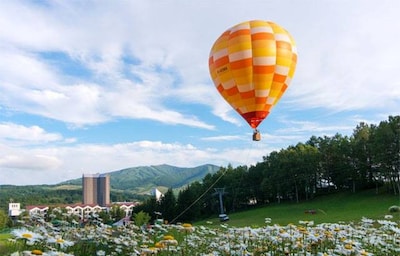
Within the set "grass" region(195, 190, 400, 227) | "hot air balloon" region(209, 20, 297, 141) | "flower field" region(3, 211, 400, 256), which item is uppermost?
"hot air balloon" region(209, 20, 297, 141)

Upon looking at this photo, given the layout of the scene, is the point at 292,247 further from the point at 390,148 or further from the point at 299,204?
the point at 299,204

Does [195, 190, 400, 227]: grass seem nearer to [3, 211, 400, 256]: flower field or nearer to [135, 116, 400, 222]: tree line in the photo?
[135, 116, 400, 222]: tree line

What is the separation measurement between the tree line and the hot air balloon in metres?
33.4

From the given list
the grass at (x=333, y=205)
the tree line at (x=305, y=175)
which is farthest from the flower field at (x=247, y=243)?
the tree line at (x=305, y=175)

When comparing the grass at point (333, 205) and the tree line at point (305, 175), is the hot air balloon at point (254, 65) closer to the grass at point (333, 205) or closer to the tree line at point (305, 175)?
the grass at point (333, 205)

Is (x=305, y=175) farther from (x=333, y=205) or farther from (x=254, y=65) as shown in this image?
(x=254, y=65)

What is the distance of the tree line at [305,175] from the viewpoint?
49625mm

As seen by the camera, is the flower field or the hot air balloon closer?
the flower field

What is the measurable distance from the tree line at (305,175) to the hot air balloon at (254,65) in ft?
109

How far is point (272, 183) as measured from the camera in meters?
63.2

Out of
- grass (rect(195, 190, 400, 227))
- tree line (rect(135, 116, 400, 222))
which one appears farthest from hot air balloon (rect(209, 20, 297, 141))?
tree line (rect(135, 116, 400, 222))

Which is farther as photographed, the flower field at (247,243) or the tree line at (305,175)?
the tree line at (305,175)

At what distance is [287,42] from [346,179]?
48127mm

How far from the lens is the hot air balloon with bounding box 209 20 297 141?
13.9 meters
